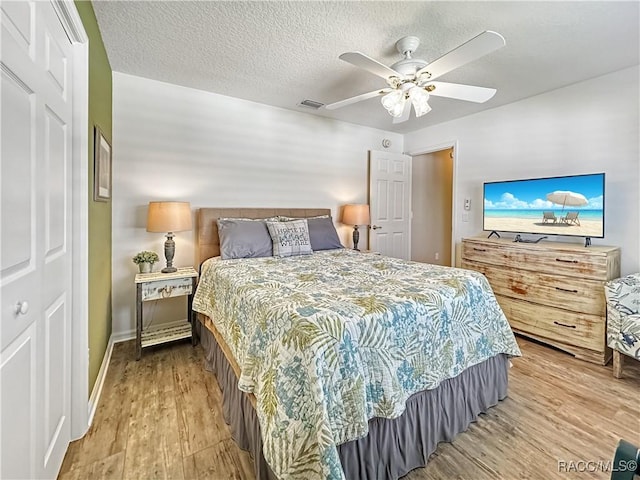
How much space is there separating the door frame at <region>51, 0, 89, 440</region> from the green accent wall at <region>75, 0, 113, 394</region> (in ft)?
0.54

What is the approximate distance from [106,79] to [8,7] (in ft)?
6.12

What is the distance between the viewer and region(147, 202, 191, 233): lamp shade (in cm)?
264

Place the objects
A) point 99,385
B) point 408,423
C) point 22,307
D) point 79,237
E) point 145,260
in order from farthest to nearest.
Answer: point 145,260 < point 99,385 < point 79,237 < point 408,423 < point 22,307

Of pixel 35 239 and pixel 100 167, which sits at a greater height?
pixel 100 167

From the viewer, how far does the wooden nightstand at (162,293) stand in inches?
99.3

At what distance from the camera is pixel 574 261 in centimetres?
262

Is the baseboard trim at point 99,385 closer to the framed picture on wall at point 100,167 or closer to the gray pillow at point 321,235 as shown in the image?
the framed picture on wall at point 100,167

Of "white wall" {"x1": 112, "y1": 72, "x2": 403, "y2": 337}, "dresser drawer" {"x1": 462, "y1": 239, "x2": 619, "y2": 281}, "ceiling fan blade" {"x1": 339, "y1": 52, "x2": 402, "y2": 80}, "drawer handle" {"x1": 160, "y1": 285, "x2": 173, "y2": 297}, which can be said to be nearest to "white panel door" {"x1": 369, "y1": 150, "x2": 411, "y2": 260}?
"white wall" {"x1": 112, "y1": 72, "x2": 403, "y2": 337}

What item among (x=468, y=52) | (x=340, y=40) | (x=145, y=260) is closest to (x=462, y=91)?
(x=468, y=52)

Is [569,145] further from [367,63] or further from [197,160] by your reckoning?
[197,160]

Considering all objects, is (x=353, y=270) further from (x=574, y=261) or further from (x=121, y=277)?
(x=121, y=277)

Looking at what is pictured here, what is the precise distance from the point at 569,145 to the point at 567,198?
0.60 m

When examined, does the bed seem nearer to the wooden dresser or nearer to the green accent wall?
the green accent wall

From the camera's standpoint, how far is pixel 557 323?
2711 millimetres
